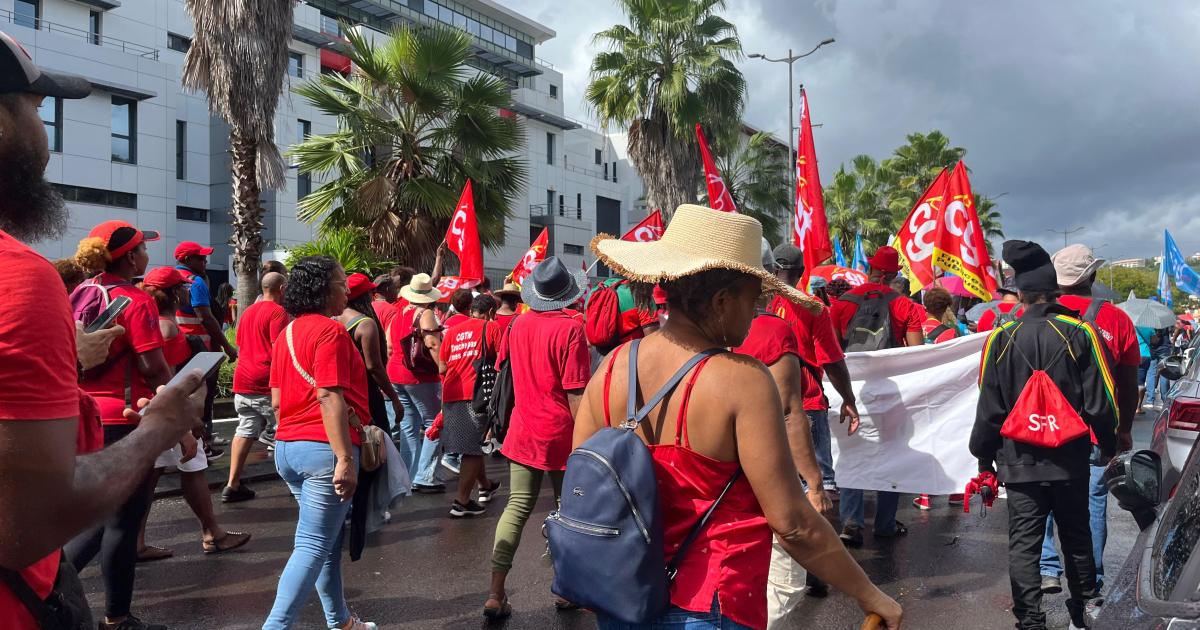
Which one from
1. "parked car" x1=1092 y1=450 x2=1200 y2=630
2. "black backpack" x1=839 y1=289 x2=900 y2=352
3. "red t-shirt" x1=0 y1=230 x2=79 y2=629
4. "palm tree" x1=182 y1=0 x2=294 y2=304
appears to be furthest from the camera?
"palm tree" x1=182 y1=0 x2=294 y2=304

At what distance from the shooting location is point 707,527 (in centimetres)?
217

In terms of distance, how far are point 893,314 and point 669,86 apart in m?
18.2

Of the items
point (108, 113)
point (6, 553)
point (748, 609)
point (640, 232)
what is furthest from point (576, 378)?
point (108, 113)

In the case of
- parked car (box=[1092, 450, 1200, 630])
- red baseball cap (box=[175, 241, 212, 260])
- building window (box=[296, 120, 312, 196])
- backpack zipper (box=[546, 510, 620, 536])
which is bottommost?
parked car (box=[1092, 450, 1200, 630])

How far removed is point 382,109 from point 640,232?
29.5 ft

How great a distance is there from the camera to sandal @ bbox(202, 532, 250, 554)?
19.5 feet

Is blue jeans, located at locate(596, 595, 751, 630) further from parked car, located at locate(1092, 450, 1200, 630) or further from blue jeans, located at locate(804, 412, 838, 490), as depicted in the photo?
blue jeans, located at locate(804, 412, 838, 490)

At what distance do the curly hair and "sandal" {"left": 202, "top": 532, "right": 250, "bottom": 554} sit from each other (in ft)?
8.88

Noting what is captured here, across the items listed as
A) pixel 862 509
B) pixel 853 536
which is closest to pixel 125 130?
pixel 862 509

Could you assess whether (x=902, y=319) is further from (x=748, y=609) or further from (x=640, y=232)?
(x=748, y=609)

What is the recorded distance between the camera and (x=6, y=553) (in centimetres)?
141

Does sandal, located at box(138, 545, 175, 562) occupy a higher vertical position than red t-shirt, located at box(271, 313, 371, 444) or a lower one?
lower

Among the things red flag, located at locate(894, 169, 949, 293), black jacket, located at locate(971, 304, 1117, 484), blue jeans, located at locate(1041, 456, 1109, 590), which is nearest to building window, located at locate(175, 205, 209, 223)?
red flag, located at locate(894, 169, 949, 293)

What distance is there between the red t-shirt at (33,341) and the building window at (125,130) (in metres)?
29.7
